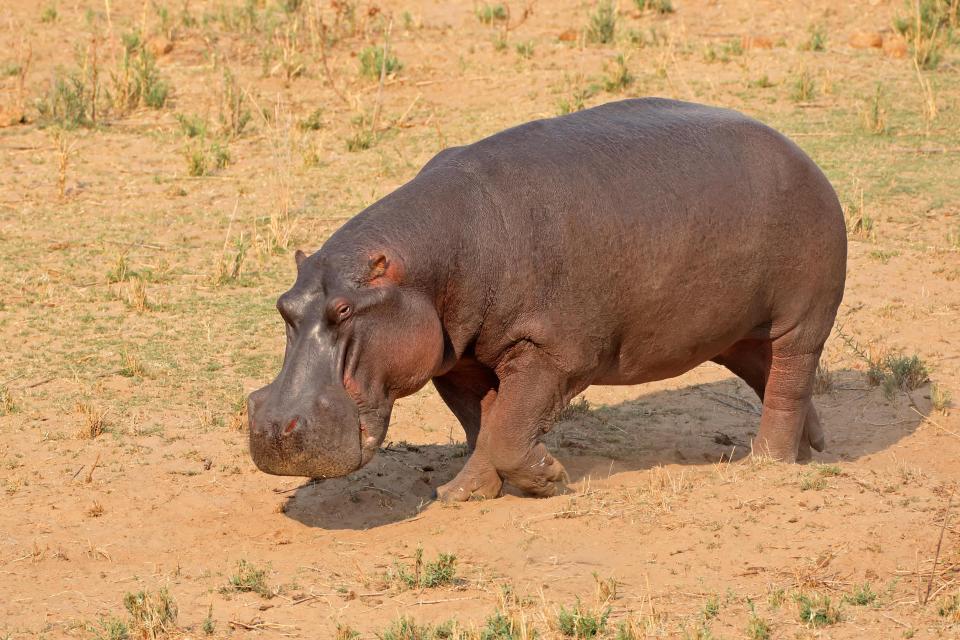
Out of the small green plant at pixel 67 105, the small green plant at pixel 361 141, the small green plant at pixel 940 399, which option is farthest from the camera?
the small green plant at pixel 67 105

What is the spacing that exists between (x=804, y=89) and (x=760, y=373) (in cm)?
644

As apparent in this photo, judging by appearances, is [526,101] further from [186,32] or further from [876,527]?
[876,527]

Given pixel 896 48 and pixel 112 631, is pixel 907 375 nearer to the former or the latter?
pixel 112 631

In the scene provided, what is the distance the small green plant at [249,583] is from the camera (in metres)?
5.11

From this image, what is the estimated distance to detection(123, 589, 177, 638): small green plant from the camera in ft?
15.3

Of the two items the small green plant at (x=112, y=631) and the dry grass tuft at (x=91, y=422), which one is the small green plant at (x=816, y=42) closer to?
the dry grass tuft at (x=91, y=422)

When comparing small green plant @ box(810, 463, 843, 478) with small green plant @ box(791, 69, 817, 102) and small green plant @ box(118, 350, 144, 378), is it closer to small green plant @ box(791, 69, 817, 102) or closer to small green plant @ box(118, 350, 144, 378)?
small green plant @ box(118, 350, 144, 378)

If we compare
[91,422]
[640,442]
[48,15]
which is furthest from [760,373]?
[48,15]

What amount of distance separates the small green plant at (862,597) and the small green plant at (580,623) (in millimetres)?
877

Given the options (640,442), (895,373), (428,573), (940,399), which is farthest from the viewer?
(895,373)

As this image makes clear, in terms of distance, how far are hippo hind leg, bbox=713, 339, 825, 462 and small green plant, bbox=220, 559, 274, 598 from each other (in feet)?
9.78

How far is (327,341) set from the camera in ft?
17.3

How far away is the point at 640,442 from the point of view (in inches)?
297

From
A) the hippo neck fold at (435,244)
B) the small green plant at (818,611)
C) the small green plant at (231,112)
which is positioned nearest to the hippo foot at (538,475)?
the hippo neck fold at (435,244)
